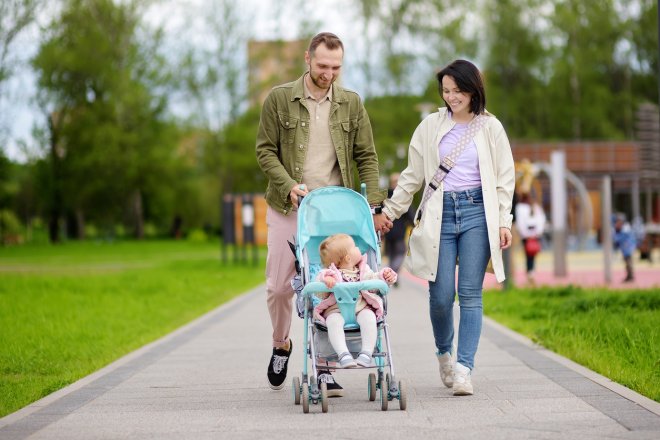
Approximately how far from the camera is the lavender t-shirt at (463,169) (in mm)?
6922

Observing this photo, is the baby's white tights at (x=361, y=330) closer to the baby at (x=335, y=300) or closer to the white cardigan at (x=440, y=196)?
the baby at (x=335, y=300)

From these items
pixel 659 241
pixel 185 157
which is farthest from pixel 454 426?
pixel 185 157

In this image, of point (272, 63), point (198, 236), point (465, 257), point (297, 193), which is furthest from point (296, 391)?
point (198, 236)

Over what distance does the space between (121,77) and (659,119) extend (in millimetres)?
37499

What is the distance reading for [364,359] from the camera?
20.1 ft

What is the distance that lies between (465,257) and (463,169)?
52 centimetres

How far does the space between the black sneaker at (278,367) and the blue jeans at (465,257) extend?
102 cm

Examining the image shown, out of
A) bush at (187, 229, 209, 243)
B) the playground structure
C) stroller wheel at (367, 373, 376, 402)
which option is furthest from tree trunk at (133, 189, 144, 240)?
stroller wheel at (367, 373, 376, 402)

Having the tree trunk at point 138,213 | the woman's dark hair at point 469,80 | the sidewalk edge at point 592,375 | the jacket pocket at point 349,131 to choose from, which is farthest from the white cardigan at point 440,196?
the tree trunk at point 138,213

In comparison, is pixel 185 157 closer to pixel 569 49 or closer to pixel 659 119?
pixel 569 49

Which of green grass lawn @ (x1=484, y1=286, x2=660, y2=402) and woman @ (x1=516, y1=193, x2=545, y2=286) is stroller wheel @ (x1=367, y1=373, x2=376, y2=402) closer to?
green grass lawn @ (x1=484, y1=286, x2=660, y2=402)

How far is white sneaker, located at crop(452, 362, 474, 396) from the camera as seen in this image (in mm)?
6672

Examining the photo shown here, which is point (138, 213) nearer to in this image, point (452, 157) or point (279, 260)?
point (279, 260)

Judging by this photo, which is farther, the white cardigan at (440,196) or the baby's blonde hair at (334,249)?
the white cardigan at (440,196)
